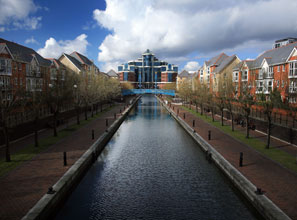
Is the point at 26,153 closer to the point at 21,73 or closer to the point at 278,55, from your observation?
the point at 21,73

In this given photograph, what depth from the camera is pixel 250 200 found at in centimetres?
1265

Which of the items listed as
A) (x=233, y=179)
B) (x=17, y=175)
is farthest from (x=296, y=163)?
(x=17, y=175)

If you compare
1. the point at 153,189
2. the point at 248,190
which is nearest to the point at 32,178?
the point at 153,189

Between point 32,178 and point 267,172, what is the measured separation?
49.3 ft

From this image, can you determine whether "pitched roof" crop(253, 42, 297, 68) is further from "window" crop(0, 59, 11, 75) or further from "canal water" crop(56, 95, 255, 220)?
"window" crop(0, 59, 11, 75)

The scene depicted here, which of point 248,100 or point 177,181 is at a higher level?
point 248,100

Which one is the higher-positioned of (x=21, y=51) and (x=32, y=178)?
(x=21, y=51)

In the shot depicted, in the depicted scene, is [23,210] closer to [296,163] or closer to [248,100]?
[296,163]

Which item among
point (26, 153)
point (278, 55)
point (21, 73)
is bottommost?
point (26, 153)

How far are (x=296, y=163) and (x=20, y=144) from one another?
23.9 metres

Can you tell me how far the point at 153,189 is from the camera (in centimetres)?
1502

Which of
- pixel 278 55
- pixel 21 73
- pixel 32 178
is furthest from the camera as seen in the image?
pixel 21 73

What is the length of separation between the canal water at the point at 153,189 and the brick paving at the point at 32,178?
1.67 meters


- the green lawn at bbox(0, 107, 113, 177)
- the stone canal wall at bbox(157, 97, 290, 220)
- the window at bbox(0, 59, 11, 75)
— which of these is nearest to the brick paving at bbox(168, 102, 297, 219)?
the stone canal wall at bbox(157, 97, 290, 220)
